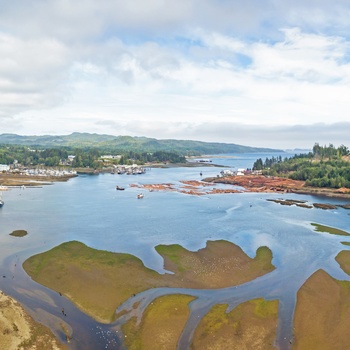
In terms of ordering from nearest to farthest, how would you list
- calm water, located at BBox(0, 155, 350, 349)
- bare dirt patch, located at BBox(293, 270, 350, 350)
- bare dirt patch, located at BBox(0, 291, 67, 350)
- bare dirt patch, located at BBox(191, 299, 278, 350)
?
bare dirt patch, located at BBox(0, 291, 67, 350) → bare dirt patch, located at BBox(191, 299, 278, 350) → bare dirt patch, located at BBox(293, 270, 350, 350) → calm water, located at BBox(0, 155, 350, 349)

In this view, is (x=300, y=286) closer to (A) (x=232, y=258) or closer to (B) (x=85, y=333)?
(A) (x=232, y=258)

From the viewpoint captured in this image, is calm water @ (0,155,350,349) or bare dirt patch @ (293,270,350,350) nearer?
bare dirt patch @ (293,270,350,350)

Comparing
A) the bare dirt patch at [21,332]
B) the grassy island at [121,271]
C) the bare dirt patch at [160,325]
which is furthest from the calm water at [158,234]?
the grassy island at [121,271]

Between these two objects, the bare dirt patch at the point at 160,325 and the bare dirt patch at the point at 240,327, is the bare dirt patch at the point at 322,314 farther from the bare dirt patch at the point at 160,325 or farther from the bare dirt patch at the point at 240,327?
the bare dirt patch at the point at 160,325

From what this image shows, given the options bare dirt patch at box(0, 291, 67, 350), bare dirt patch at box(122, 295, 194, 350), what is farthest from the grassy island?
bare dirt patch at box(0, 291, 67, 350)

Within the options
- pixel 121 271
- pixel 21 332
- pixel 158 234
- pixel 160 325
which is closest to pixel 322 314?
pixel 160 325

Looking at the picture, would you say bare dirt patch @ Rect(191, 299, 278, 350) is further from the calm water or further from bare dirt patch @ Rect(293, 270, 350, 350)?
bare dirt patch @ Rect(293, 270, 350, 350)

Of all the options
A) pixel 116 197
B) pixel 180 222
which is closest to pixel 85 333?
pixel 180 222
